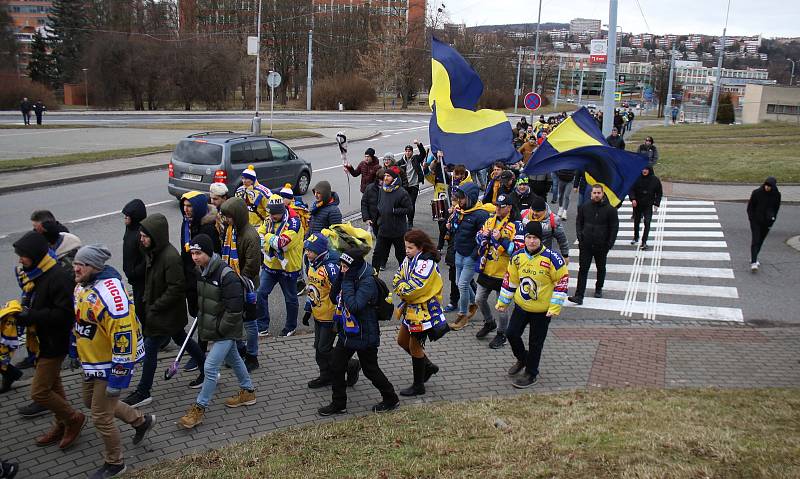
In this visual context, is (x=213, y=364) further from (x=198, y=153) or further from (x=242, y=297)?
(x=198, y=153)

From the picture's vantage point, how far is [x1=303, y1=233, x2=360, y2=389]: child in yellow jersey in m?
6.95

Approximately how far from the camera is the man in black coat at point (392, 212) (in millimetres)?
10859

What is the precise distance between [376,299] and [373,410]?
1.15 m

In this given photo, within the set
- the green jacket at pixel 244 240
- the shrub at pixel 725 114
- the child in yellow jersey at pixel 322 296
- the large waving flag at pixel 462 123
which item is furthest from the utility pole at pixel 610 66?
the shrub at pixel 725 114

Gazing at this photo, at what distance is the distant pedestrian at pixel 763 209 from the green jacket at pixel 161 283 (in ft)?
32.7

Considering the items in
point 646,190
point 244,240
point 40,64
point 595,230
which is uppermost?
point 40,64

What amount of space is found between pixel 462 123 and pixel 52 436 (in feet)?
26.7

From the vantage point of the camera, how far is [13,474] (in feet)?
17.7

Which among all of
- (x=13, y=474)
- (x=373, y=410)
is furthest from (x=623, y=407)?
(x=13, y=474)

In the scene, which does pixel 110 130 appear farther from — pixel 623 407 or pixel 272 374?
pixel 623 407

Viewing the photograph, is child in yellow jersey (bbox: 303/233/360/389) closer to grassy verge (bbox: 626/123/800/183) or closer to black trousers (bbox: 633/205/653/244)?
black trousers (bbox: 633/205/653/244)

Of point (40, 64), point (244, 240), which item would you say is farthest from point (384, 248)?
point (40, 64)

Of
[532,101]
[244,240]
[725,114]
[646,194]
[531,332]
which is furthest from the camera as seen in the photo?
[725,114]

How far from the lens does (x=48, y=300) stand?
5684 mm
